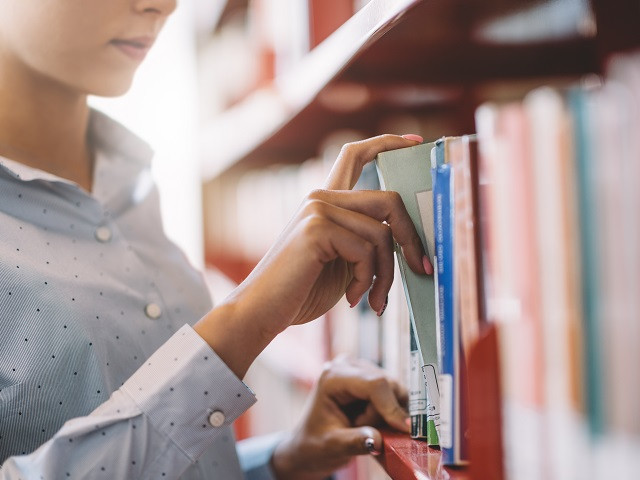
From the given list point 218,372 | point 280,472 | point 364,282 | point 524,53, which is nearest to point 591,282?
point 364,282

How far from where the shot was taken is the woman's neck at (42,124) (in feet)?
2.95

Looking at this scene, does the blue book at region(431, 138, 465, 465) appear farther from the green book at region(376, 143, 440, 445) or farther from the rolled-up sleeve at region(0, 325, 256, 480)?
the rolled-up sleeve at region(0, 325, 256, 480)

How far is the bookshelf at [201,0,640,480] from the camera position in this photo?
0.66m

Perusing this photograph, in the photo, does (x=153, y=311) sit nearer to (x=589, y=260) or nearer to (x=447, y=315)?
(x=447, y=315)

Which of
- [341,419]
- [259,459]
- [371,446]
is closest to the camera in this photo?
[371,446]

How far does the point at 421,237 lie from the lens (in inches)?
24.8

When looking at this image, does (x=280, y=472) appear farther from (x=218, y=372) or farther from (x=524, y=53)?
(x=524, y=53)

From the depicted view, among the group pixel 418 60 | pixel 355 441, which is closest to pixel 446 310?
pixel 355 441

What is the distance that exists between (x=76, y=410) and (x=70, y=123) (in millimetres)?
423

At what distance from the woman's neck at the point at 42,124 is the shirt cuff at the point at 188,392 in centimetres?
43

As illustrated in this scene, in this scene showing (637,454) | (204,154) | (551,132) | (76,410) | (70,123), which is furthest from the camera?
(204,154)

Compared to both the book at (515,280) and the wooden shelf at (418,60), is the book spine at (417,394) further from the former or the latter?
the wooden shelf at (418,60)

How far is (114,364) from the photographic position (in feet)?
2.60

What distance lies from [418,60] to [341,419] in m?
0.47
